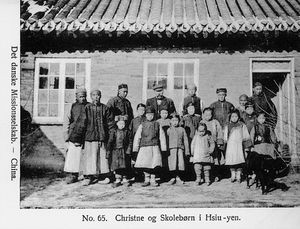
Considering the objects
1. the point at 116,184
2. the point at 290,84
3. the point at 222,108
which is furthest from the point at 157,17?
the point at 116,184

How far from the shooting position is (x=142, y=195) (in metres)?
3.83

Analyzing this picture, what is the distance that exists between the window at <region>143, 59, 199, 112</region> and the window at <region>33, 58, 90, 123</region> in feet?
1.76

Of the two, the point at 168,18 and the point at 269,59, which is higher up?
the point at 168,18

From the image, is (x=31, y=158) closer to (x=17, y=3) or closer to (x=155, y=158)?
(x=155, y=158)

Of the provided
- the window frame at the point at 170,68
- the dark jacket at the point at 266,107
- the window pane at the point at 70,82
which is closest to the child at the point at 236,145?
the dark jacket at the point at 266,107

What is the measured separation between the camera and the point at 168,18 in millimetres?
4043

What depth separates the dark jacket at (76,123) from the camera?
3969 millimetres

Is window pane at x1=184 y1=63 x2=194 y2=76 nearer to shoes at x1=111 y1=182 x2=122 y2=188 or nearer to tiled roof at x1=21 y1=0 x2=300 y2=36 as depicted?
tiled roof at x1=21 y1=0 x2=300 y2=36

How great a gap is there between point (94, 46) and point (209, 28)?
103 centimetres

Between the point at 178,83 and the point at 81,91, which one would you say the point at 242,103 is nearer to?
the point at 178,83

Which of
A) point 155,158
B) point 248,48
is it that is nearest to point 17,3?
point 155,158

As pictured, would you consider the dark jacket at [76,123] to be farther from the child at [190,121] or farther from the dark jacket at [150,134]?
the child at [190,121]

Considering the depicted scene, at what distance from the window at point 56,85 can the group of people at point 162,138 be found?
0.10 m

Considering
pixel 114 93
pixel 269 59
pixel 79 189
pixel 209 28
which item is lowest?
pixel 79 189
